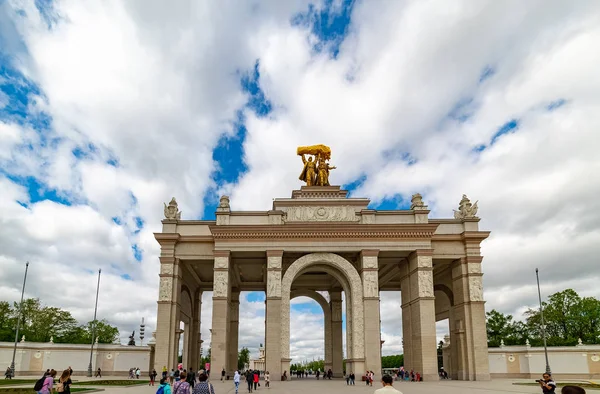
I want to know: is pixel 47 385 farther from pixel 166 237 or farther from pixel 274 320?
pixel 166 237

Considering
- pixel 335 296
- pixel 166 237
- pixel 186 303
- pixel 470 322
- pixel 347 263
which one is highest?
pixel 166 237

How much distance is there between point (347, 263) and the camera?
35.5 meters

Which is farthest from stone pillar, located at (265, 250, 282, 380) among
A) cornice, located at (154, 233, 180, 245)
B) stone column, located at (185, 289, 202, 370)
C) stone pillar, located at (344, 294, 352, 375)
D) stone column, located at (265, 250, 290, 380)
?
stone column, located at (185, 289, 202, 370)

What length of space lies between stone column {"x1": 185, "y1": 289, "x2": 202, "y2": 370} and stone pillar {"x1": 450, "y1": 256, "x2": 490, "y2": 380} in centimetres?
2377

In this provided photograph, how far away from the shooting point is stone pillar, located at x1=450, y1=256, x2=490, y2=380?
34.3 meters

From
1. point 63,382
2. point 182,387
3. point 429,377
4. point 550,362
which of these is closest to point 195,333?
point 429,377

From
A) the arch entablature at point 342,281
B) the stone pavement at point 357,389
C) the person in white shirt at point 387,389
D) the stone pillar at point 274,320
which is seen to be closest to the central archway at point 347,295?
the arch entablature at point 342,281

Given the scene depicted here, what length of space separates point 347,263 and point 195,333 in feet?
61.2

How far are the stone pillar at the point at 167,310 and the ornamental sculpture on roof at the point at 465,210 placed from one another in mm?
22738

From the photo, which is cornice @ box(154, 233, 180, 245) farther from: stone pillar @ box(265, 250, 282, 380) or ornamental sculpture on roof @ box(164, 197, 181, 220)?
stone pillar @ box(265, 250, 282, 380)

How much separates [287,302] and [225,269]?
5.18 m

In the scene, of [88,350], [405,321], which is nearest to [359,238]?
[405,321]

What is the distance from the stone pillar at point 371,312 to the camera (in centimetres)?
3281

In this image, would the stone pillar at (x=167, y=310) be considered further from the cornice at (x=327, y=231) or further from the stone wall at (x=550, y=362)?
the stone wall at (x=550, y=362)
